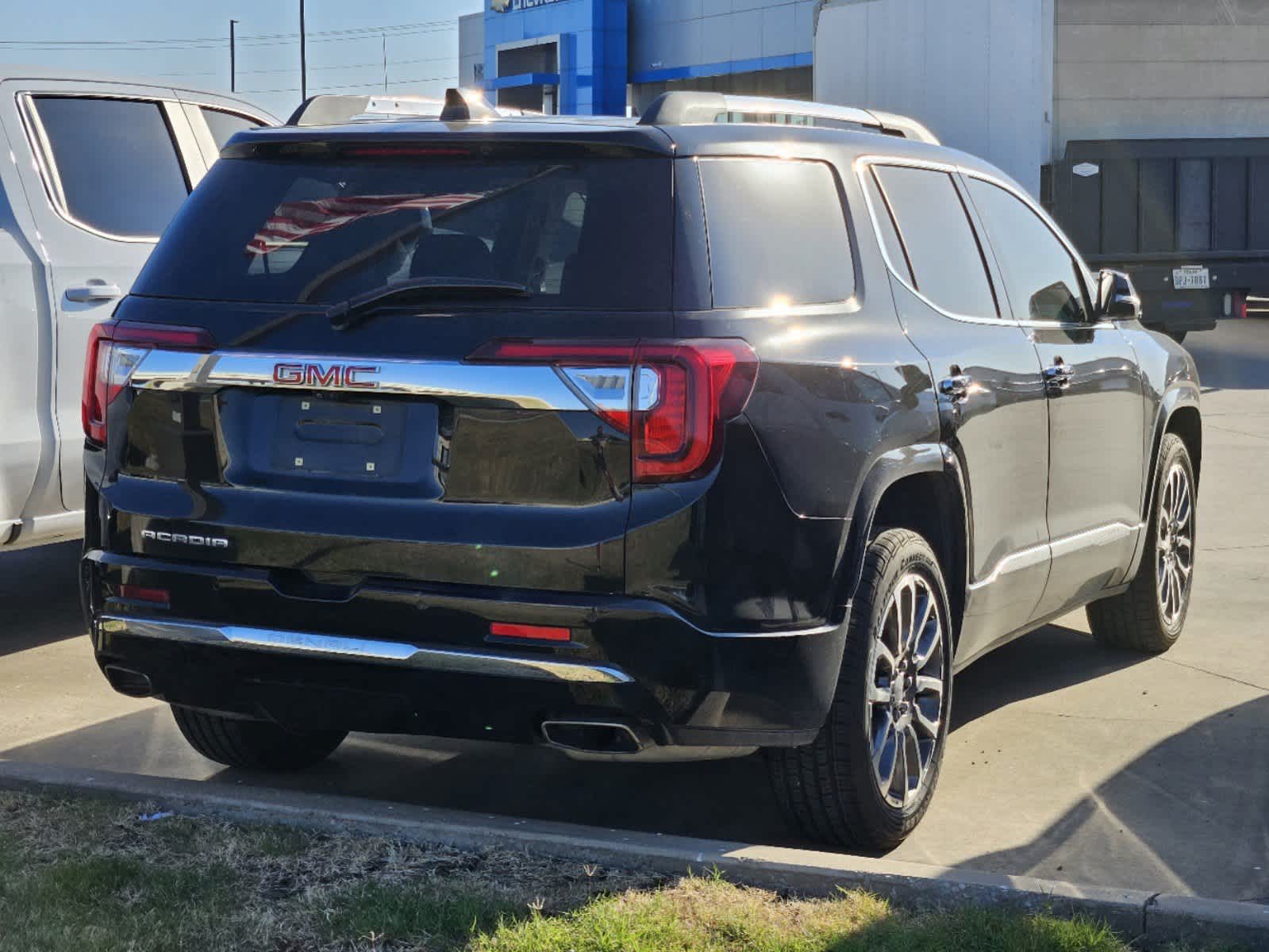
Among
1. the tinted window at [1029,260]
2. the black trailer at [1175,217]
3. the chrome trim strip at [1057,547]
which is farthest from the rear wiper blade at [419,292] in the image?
the black trailer at [1175,217]

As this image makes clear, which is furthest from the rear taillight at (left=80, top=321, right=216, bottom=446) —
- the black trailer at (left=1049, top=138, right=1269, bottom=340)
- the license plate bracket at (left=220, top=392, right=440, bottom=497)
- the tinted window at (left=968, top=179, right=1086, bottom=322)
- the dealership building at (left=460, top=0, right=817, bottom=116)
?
the dealership building at (left=460, top=0, right=817, bottom=116)

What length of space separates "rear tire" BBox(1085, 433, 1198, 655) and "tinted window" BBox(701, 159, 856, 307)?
99.4 inches

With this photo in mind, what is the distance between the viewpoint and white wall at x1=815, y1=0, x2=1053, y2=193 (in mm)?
18922

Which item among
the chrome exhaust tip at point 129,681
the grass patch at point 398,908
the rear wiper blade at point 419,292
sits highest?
the rear wiper blade at point 419,292

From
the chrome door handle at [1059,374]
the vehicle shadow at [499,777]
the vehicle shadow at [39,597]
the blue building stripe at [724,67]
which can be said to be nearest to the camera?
the vehicle shadow at [499,777]

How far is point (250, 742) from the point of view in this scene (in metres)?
5.31

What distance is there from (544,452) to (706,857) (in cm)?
99

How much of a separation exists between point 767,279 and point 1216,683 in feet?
9.99

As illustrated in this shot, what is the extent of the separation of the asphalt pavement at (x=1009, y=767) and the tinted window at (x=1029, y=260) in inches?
51.8

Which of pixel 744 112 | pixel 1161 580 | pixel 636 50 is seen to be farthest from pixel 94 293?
pixel 636 50

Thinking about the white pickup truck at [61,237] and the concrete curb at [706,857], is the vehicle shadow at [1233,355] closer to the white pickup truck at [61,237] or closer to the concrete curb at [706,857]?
the white pickup truck at [61,237]

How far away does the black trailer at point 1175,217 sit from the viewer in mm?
18797

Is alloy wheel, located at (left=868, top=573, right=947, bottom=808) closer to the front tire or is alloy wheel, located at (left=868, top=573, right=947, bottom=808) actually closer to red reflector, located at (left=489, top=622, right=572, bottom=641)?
the front tire

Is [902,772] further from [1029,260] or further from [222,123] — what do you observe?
[222,123]
